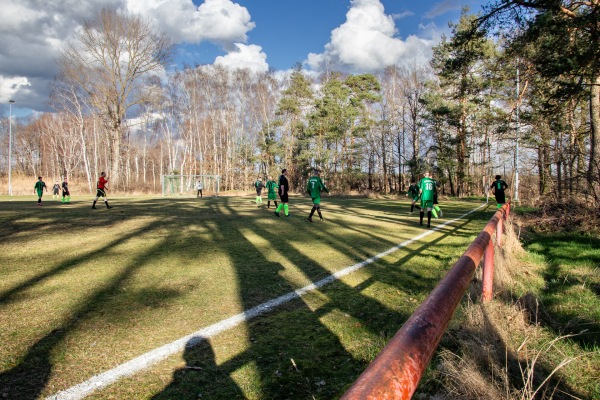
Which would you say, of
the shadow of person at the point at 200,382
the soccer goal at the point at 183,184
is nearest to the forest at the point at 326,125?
the soccer goal at the point at 183,184

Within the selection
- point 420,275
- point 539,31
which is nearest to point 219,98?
point 539,31

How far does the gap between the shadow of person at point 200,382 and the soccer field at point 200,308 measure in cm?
1

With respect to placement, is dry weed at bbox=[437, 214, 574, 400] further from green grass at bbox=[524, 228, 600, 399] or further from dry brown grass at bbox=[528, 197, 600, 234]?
dry brown grass at bbox=[528, 197, 600, 234]

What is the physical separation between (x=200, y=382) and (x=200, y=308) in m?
1.78

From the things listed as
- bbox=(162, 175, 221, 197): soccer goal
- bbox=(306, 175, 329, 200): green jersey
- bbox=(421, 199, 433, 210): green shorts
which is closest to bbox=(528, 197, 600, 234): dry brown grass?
bbox=(421, 199, 433, 210): green shorts

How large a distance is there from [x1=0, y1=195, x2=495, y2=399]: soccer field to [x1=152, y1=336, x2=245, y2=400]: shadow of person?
0.04ft

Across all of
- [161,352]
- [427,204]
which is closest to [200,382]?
[161,352]

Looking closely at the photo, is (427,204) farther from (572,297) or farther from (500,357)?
(500,357)

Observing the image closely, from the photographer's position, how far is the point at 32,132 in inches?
2906

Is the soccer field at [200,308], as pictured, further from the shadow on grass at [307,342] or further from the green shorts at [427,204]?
the green shorts at [427,204]

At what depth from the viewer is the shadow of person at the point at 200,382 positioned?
279cm

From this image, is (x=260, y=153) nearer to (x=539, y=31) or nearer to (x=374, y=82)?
(x=374, y=82)

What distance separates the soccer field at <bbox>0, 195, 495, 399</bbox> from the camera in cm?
304

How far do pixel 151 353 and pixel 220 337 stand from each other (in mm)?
681
